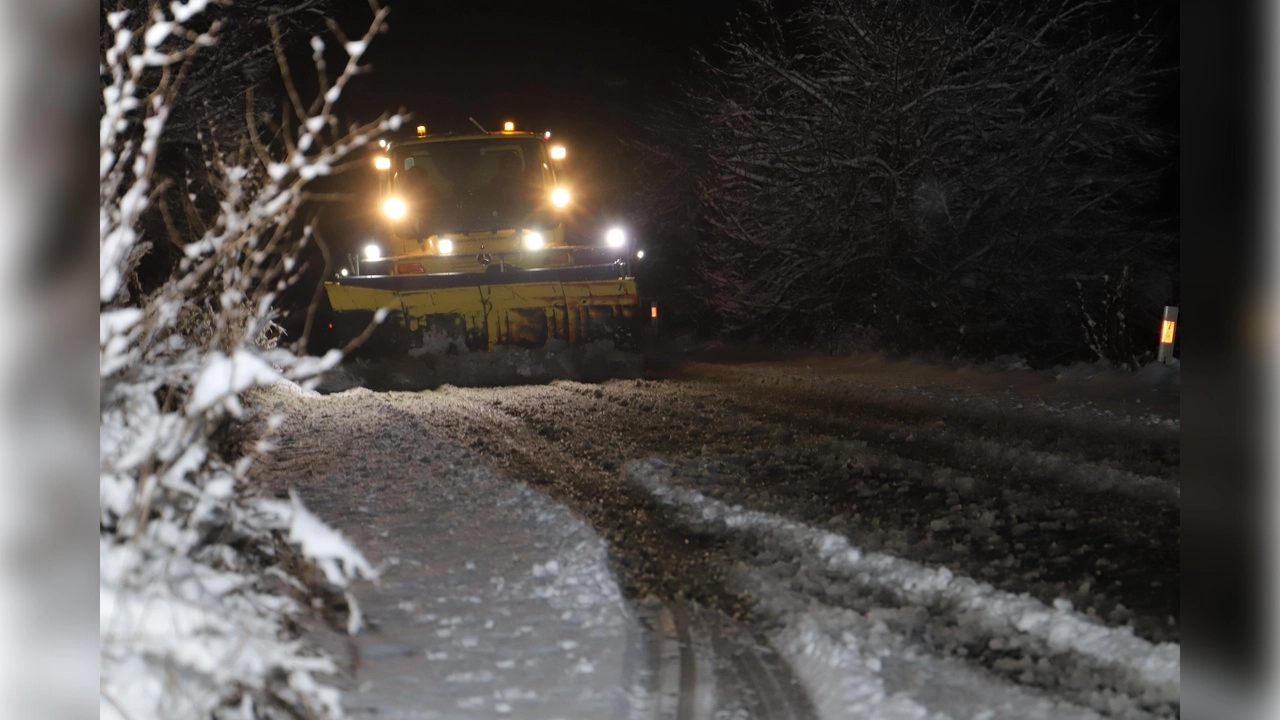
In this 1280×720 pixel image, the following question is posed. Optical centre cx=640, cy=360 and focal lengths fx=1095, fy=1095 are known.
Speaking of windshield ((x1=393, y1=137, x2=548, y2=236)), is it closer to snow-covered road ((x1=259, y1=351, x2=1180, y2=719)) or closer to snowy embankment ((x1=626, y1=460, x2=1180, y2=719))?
snow-covered road ((x1=259, y1=351, x2=1180, y2=719))

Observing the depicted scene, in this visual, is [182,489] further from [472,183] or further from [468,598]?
[472,183]

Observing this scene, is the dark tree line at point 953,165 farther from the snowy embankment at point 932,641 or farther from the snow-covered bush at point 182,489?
the snow-covered bush at point 182,489

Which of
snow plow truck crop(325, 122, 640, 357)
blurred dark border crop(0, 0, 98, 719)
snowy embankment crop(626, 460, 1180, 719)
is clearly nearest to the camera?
blurred dark border crop(0, 0, 98, 719)

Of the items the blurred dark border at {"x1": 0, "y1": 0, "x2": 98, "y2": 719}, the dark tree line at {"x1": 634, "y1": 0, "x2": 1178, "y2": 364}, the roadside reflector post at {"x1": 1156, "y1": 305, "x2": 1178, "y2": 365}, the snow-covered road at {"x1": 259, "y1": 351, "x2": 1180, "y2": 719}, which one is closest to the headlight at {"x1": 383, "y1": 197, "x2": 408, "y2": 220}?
the dark tree line at {"x1": 634, "y1": 0, "x2": 1178, "y2": 364}

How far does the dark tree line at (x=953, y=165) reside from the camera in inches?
632

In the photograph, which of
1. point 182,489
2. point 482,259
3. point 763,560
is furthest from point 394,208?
point 182,489

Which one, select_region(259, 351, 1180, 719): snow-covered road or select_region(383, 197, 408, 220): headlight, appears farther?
select_region(383, 197, 408, 220): headlight

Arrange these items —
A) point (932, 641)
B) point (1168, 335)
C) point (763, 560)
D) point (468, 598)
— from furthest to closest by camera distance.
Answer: point (1168, 335) < point (763, 560) < point (468, 598) < point (932, 641)

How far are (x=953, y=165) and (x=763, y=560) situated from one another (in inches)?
472

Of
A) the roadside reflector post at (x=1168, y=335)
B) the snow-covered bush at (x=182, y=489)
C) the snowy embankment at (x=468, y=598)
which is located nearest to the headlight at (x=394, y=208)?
the snowy embankment at (x=468, y=598)

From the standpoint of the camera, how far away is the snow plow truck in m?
14.3

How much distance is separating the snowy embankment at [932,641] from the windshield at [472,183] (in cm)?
1046

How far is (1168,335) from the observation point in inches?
463

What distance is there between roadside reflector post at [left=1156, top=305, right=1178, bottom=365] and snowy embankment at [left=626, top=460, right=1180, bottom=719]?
24.7ft
